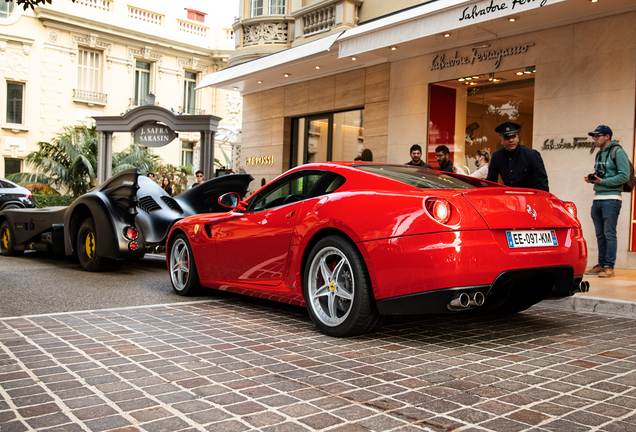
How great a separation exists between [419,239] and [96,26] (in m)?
33.7

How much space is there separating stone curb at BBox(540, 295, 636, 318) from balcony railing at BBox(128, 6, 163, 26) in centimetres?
3447

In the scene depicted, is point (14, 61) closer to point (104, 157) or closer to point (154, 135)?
point (104, 157)

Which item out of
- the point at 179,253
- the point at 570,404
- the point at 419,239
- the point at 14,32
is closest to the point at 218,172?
the point at 179,253

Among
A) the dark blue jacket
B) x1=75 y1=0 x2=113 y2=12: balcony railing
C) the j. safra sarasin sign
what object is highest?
x1=75 y1=0 x2=113 y2=12: balcony railing

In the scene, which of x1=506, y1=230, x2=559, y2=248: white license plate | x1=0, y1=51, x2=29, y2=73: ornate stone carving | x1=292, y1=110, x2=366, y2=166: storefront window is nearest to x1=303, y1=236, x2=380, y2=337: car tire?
x1=506, y1=230, x2=559, y2=248: white license plate

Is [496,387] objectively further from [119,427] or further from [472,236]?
[119,427]

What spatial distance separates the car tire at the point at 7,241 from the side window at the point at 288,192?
670 cm

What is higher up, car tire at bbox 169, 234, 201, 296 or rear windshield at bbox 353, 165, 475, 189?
rear windshield at bbox 353, 165, 475, 189

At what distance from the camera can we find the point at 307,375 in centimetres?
321

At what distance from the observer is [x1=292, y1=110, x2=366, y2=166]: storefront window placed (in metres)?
14.1

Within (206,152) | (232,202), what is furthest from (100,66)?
(232,202)

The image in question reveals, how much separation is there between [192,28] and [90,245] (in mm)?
32440

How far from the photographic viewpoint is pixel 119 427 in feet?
7.93

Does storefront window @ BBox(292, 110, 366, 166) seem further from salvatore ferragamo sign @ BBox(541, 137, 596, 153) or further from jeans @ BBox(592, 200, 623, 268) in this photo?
jeans @ BBox(592, 200, 623, 268)
